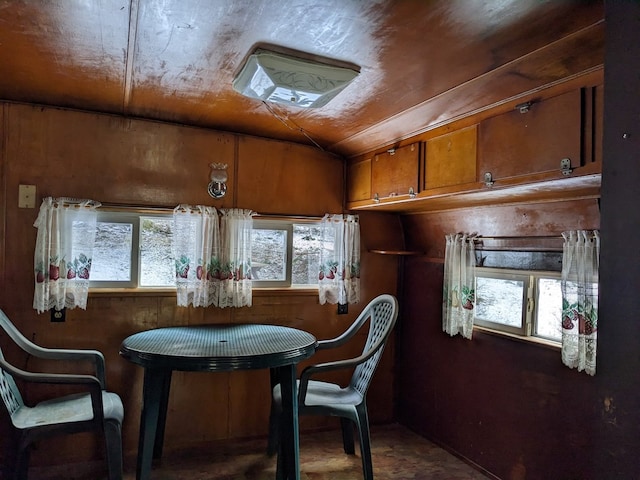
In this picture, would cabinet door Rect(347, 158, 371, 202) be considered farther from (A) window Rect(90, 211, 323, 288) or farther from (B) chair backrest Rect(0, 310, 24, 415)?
(B) chair backrest Rect(0, 310, 24, 415)

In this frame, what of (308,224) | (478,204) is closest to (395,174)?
(478,204)

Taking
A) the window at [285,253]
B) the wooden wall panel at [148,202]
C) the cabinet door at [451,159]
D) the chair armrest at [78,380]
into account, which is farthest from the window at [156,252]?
the cabinet door at [451,159]

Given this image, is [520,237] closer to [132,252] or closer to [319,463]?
[319,463]

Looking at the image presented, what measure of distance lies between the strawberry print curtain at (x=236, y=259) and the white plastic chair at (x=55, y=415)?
89 centimetres

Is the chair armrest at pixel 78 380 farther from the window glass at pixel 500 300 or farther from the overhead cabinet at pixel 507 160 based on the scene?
the window glass at pixel 500 300

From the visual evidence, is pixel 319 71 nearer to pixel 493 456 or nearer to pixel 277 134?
pixel 277 134

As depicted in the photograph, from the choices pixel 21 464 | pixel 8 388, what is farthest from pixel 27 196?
pixel 21 464

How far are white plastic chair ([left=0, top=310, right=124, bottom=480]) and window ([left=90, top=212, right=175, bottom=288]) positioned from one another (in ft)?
1.93

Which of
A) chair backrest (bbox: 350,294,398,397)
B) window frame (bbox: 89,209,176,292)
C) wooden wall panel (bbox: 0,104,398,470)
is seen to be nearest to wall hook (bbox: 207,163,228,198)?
wooden wall panel (bbox: 0,104,398,470)

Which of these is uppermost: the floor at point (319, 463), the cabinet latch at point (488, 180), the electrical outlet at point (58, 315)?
the cabinet latch at point (488, 180)

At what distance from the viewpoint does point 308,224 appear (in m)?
3.24

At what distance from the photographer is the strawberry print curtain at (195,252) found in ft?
9.02

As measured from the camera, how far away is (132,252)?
9.16 feet

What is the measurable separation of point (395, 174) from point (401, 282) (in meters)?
1.04
